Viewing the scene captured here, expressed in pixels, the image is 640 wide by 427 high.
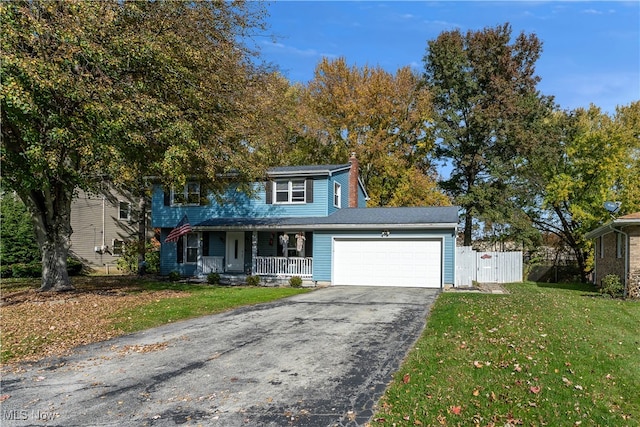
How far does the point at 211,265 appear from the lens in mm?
22328

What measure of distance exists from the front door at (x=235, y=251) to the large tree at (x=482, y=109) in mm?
15634

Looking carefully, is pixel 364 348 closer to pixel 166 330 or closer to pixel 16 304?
pixel 166 330

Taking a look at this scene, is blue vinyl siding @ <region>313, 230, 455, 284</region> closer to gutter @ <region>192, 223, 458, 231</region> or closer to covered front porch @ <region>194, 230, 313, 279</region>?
gutter @ <region>192, 223, 458, 231</region>

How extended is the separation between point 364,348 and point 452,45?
97.2 ft

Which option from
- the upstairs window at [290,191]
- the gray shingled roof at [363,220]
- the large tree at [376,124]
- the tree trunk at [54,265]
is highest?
the large tree at [376,124]

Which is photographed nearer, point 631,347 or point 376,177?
point 631,347

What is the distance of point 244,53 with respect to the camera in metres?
15.1

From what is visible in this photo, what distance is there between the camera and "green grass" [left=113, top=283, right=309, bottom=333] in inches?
422

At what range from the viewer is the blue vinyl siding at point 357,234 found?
18.3 m

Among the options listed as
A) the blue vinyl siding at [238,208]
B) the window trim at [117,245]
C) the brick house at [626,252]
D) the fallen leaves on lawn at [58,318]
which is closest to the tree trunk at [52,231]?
the fallen leaves on lawn at [58,318]

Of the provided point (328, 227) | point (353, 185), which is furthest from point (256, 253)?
point (353, 185)

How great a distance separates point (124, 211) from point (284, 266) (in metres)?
16.2

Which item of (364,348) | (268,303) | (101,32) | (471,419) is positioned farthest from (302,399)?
(101,32)

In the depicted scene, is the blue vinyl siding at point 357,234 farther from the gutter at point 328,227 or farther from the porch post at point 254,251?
the porch post at point 254,251
